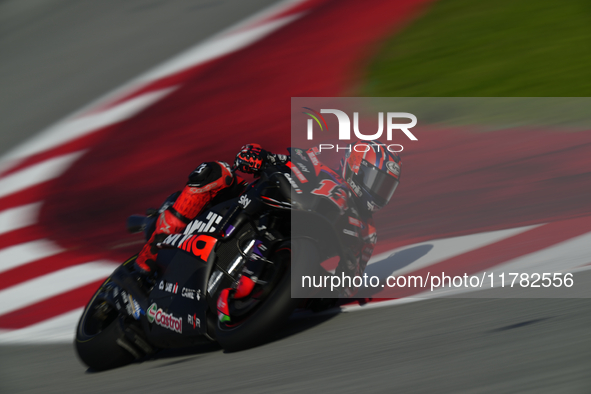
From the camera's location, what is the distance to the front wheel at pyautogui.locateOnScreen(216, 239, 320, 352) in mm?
2447

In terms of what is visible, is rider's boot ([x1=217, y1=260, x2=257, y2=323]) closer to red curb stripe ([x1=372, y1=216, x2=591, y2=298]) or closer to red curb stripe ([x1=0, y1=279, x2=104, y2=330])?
red curb stripe ([x1=372, y1=216, x2=591, y2=298])

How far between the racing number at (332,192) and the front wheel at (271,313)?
0.25m

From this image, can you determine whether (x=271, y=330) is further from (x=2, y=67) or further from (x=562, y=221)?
(x=2, y=67)

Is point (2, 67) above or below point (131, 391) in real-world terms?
above

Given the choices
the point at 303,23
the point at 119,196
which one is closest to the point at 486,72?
the point at 303,23

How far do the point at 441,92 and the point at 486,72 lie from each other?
640 mm

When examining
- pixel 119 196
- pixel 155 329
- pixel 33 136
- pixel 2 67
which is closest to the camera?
pixel 155 329

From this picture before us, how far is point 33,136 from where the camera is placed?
716 cm

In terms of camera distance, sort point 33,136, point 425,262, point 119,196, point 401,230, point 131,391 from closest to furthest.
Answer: point 131,391 < point 425,262 < point 401,230 < point 119,196 < point 33,136

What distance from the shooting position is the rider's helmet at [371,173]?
9.64 feet

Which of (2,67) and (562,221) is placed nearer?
(562,221)

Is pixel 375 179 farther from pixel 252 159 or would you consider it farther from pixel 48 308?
pixel 48 308

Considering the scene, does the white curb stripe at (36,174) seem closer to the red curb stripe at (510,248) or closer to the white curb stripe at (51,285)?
the white curb stripe at (51,285)

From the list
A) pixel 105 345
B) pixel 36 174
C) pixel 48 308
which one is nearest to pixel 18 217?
pixel 36 174
